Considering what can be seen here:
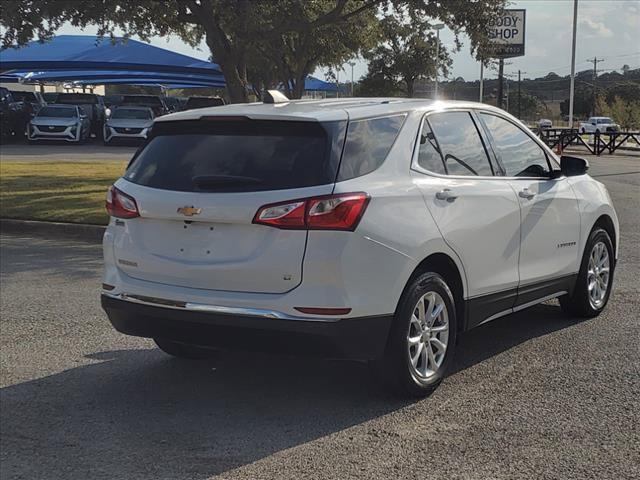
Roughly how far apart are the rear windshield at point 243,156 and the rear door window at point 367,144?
64 mm

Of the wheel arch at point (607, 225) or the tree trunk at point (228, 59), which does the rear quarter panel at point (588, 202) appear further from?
the tree trunk at point (228, 59)

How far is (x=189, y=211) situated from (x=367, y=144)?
1077 mm

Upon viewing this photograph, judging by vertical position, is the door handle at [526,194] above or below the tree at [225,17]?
below

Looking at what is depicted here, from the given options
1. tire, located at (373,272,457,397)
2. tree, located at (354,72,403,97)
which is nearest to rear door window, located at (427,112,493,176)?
tire, located at (373,272,457,397)

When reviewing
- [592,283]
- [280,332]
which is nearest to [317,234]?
[280,332]

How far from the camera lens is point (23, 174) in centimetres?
1761

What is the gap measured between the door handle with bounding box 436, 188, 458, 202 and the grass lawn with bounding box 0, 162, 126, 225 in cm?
714

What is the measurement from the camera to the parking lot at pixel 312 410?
150 inches

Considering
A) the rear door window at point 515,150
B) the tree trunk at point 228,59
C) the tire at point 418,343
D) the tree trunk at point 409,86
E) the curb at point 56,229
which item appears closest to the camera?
the tire at point 418,343

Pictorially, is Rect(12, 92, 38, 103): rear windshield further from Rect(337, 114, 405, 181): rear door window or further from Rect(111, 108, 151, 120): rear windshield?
Rect(337, 114, 405, 181): rear door window

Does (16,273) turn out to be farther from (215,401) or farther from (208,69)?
(208,69)

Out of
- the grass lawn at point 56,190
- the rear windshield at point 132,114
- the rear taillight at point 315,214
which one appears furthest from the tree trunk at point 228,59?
the rear windshield at point 132,114

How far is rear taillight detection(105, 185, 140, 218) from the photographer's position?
4590 millimetres

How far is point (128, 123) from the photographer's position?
1238 inches
